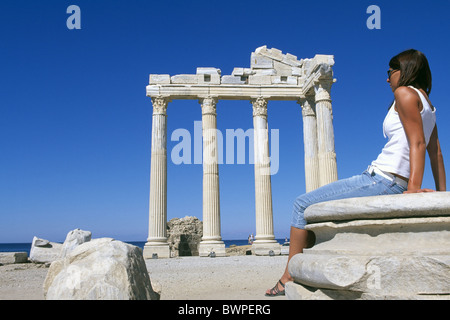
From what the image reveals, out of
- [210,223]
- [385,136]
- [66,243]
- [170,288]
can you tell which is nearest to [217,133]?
[210,223]

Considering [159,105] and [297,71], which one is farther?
[297,71]

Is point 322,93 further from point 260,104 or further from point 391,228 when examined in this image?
point 391,228

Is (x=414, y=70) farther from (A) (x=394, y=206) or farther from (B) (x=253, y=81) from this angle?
(B) (x=253, y=81)

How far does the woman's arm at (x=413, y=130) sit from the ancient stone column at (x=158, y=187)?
19.0 meters

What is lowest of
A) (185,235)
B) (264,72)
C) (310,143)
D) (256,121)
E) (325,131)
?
(185,235)

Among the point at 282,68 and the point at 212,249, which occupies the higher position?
the point at 282,68

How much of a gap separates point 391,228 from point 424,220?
0.32m

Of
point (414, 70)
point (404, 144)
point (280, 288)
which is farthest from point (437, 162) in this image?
point (280, 288)

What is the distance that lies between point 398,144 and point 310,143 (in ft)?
66.3

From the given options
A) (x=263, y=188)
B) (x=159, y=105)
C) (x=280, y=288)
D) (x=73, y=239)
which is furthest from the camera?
(x=159, y=105)

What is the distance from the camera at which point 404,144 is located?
4.41 meters

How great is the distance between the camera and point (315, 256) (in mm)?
4426

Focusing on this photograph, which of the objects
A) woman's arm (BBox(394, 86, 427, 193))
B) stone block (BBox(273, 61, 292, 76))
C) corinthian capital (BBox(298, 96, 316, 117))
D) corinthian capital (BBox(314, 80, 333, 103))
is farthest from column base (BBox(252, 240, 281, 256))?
woman's arm (BBox(394, 86, 427, 193))

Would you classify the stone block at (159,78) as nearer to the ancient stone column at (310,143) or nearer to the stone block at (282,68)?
the stone block at (282,68)
